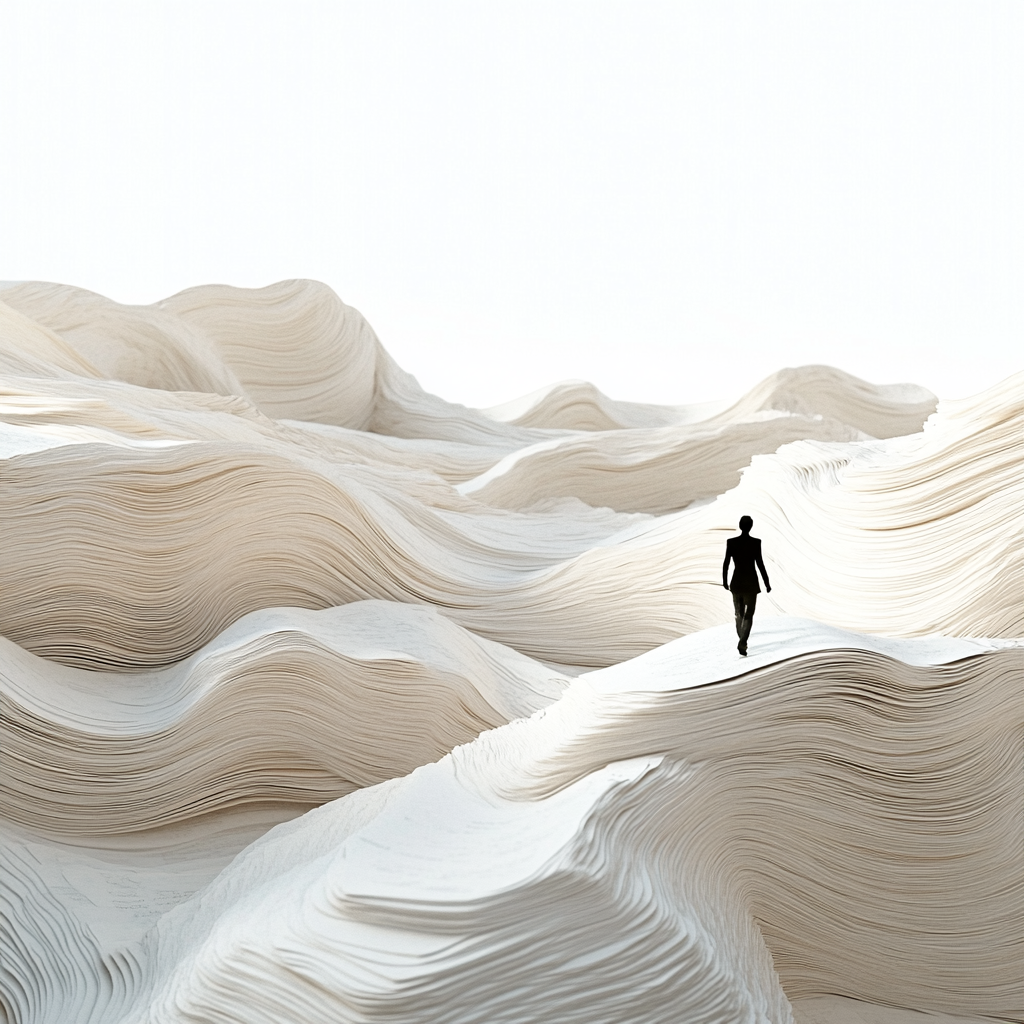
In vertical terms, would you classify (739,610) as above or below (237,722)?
above

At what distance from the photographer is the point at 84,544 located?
350cm

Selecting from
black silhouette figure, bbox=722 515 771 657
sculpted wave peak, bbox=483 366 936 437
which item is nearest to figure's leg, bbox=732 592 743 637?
black silhouette figure, bbox=722 515 771 657

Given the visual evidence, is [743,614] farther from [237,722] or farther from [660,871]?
[237,722]

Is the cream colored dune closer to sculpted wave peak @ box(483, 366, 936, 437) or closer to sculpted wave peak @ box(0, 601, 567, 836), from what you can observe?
sculpted wave peak @ box(0, 601, 567, 836)

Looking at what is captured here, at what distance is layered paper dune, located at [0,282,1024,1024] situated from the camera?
2.24m

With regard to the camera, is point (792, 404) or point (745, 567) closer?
point (745, 567)

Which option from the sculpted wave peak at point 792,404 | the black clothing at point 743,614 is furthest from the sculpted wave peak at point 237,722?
the sculpted wave peak at point 792,404

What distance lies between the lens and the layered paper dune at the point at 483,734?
2.24 meters

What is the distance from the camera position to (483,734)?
2.97 meters

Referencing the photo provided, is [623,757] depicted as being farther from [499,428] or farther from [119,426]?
[499,428]

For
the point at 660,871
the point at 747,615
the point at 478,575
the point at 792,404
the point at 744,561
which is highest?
the point at 792,404

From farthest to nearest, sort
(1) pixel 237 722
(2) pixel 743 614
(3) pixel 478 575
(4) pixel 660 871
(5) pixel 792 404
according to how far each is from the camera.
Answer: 1. (5) pixel 792 404
2. (3) pixel 478 575
3. (1) pixel 237 722
4. (2) pixel 743 614
5. (4) pixel 660 871

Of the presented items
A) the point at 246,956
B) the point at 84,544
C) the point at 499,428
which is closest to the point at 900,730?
the point at 246,956

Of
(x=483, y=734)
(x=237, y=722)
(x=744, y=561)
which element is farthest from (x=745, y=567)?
(x=237, y=722)
